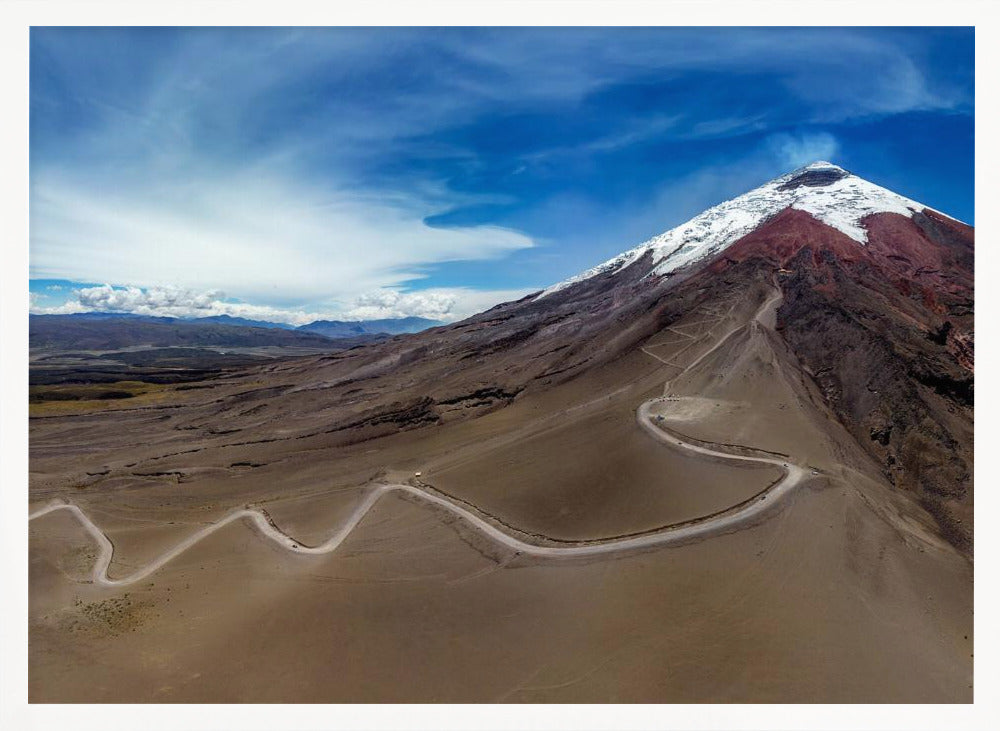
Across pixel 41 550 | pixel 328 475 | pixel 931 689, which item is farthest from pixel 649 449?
pixel 41 550

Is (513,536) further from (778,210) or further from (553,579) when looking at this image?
(778,210)

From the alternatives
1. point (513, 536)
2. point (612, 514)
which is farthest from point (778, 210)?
point (513, 536)

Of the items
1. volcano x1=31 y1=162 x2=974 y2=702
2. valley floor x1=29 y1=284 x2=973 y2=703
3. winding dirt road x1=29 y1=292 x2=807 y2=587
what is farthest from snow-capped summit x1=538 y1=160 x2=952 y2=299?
winding dirt road x1=29 y1=292 x2=807 y2=587

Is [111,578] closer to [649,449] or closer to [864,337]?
[649,449]

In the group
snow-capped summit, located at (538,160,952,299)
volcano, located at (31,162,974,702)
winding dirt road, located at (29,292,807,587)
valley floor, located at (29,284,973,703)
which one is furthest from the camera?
snow-capped summit, located at (538,160,952,299)

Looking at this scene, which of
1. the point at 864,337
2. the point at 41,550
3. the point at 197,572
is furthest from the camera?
the point at 864,337

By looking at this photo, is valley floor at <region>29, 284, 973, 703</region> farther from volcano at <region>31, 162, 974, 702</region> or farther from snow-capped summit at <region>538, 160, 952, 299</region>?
snow-capped summit at <region>538, 160, 952, 299</region>
